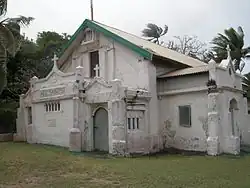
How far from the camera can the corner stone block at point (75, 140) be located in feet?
57.3

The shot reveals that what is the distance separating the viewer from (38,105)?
20.6 metres

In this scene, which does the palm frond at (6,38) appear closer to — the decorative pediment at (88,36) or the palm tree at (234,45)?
the decorative pediment at (88,36)

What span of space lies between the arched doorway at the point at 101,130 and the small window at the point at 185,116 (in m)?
3.71

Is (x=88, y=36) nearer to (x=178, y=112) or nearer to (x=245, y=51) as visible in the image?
(x=178, y=112)

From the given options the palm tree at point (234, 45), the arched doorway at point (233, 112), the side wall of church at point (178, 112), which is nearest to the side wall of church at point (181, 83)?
the side wall of church at point (178, 112)

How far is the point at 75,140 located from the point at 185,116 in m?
5.40

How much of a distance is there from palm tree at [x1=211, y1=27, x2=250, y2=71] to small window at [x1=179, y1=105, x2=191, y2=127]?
43.8 feet

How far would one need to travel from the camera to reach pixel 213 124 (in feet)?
55.3

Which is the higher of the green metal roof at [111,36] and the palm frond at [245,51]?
the palm frond at [245,51]

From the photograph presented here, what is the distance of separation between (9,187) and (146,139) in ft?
30.1

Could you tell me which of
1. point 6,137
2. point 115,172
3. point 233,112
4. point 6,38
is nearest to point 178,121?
point 233,112

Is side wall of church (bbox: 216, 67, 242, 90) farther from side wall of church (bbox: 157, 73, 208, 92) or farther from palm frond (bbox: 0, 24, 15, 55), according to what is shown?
palm frond (bbox: 0, 24, 15, 55)

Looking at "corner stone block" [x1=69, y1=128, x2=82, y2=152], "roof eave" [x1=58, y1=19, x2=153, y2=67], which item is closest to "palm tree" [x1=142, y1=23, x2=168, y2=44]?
"roof eave" [x1=58, y1=19, x2=153, y2=67]

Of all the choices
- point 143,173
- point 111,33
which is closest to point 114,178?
point 143,173
